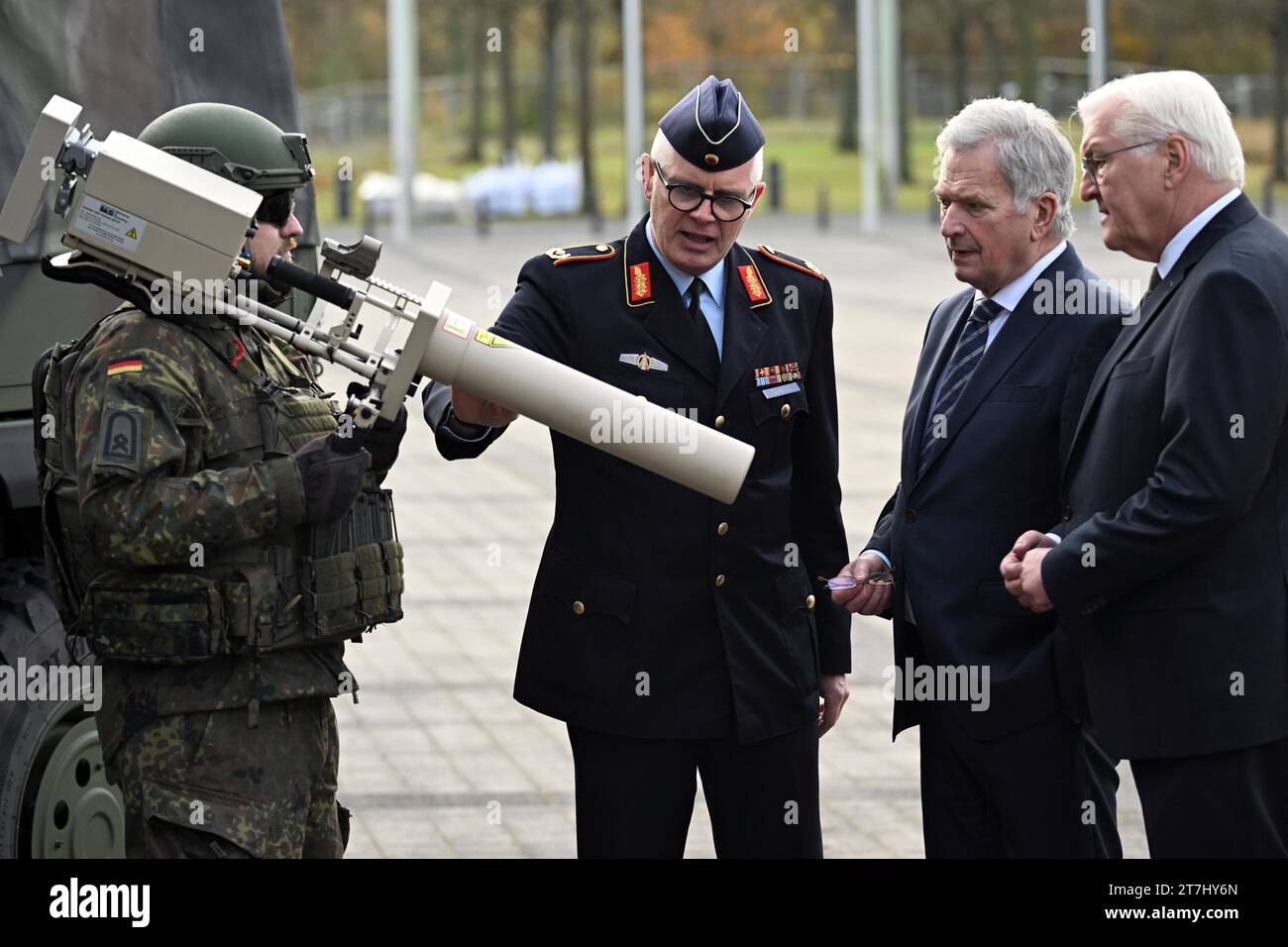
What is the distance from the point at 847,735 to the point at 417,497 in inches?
211

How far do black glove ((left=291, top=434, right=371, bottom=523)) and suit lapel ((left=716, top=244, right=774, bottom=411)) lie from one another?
31.4 inches

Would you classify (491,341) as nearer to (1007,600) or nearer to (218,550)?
(218,550)

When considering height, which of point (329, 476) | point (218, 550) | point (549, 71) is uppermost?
point (549, 71)

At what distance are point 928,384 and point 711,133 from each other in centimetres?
81

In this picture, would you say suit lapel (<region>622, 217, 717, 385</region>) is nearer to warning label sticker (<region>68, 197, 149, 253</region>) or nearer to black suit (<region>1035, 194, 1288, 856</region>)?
black suit (<region>1035, 194, 1288, 856</region>)

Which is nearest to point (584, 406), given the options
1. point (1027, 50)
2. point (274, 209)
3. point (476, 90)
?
point (274, 209)

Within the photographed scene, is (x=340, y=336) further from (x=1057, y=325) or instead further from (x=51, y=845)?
(x=51, y=845)

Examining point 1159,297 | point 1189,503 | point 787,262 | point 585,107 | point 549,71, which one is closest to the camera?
point 1189,503

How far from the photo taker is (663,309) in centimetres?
392

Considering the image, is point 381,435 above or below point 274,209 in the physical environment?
below

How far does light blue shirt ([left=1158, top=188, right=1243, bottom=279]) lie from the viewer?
11.9 feet

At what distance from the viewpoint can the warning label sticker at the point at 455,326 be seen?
3.45m
